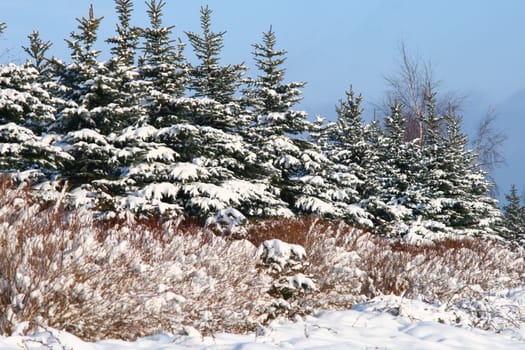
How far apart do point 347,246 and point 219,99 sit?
11455 millimetres

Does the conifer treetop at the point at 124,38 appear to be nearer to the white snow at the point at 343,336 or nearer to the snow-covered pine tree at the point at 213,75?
the snow-covered pine tree at the point at 213,75

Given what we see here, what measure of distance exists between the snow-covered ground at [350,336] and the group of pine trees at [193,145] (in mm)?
4088

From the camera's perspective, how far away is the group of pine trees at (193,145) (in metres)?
14.4

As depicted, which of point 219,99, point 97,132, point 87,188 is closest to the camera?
point 87,188

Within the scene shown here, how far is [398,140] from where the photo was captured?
2509 cm

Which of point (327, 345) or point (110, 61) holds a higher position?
point (110, 61)

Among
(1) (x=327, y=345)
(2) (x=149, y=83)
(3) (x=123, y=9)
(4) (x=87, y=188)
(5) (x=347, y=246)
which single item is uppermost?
(3) (x=123, y=9)

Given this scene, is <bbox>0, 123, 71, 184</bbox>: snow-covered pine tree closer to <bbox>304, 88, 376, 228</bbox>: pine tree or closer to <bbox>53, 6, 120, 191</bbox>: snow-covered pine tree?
<bbox>53, 6, 120, 191</bbox>: snow-covered pine tree

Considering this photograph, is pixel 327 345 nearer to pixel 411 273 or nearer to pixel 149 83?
pixel 411 273

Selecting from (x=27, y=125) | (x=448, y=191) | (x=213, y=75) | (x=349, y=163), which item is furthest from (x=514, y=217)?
(x=27, y=125)

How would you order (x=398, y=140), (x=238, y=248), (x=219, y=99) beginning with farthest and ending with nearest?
(x=398, y=140)
(x=219, y=99)
(x=238, y=248)

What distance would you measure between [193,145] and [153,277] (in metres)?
11.0

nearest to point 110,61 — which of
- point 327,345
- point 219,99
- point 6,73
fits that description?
point 6,73

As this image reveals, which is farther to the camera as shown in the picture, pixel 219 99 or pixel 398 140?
pixel 398 140
